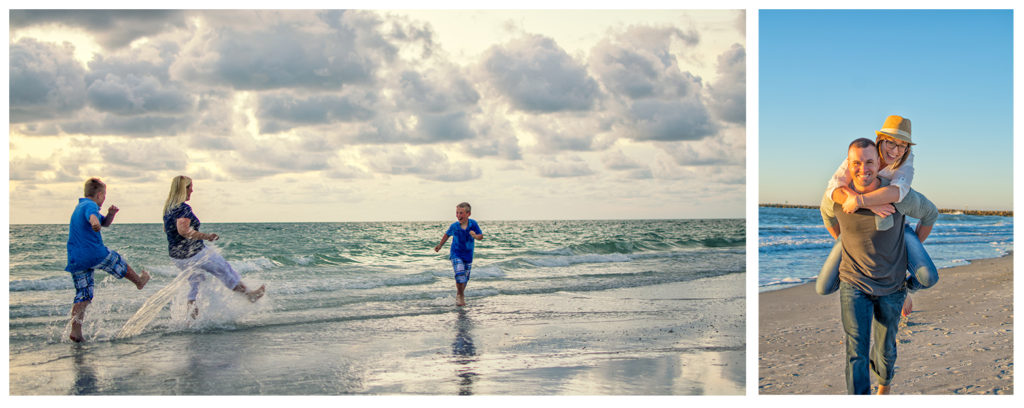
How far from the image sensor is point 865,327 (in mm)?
3678

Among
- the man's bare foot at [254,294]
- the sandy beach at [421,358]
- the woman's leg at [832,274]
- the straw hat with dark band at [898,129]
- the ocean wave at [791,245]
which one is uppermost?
the straw hat with dark band at [898,129]

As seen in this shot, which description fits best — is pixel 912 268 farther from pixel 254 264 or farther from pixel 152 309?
pixel 254 264

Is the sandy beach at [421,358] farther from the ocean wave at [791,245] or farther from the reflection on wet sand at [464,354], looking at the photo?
the ocean wave at [791,245]

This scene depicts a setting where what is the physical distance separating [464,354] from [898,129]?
12.4ft

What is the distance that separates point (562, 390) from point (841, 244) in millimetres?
2096

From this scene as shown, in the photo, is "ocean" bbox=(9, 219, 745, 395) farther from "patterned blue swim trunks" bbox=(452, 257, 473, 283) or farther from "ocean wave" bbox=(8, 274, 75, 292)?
"patterned blue swim trunks" bbox=(452, 257, 473, 283)

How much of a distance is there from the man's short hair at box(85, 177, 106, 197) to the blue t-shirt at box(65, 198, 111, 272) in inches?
3.0

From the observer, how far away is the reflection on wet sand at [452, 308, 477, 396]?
15.8ft

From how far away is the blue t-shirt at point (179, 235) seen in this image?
258 inches

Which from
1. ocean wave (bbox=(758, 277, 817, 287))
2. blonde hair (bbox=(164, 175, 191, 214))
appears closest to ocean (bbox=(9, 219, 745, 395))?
ocean wave (bbox=(758, 277, 817, 287))

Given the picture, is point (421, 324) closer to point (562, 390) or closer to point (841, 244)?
point (562, 390)

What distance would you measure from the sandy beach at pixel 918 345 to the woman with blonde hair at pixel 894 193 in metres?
1.32

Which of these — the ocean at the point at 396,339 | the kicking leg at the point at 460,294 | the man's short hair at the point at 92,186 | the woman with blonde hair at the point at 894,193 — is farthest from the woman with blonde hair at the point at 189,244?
the woman with blonde hair at the point at 894,193

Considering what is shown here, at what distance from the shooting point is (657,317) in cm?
800
